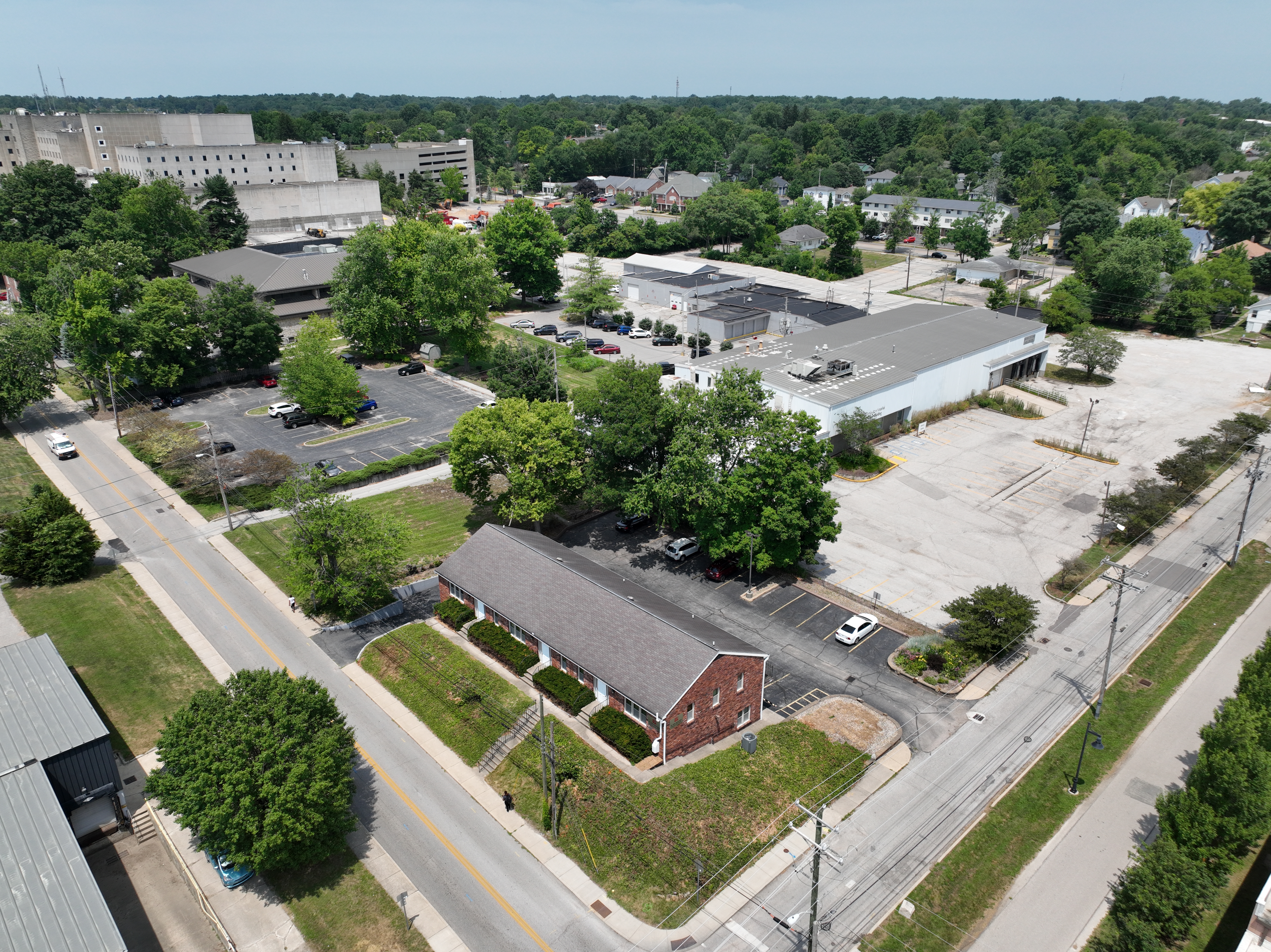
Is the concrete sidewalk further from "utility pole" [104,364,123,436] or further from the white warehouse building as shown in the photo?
"utility pole" [104,364,123,436]

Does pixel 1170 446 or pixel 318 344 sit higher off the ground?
pixel 318 344

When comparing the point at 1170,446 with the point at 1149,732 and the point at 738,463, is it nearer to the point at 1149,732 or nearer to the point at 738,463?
the point at 1149,732

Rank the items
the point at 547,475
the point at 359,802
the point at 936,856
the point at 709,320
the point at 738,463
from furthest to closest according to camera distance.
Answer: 1. the point at 709,320
2. the point at 547,475
3. the point at 738,463
4. the point at 359,802
5. the point at 936,856

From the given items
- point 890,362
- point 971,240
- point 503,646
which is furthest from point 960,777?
point 971,240


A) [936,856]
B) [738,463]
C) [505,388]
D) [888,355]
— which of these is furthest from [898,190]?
[936,856]

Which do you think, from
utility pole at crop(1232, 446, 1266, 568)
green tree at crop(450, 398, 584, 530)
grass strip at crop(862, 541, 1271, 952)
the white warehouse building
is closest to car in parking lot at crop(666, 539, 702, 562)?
green tree at crop(450, 398, 584, 530)

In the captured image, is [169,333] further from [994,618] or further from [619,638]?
[994,618]

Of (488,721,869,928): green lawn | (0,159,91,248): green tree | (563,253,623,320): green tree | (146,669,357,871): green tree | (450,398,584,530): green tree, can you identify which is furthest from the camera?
(0,159,91,248): green tree

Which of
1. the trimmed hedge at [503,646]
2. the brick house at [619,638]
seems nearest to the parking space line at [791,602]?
the brick house at [619,638]
